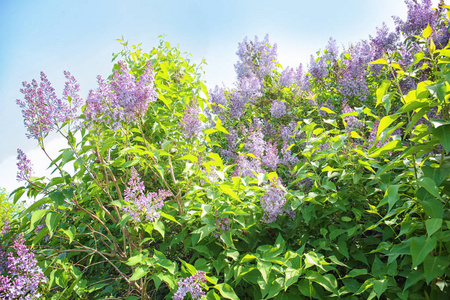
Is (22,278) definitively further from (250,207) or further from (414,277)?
(414,277)

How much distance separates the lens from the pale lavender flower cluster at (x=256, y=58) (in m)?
5.74

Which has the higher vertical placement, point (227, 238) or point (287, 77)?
point (287, 77)

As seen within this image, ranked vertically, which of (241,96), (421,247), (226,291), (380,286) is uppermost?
(241,96)

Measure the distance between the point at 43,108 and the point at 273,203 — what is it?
1814mm

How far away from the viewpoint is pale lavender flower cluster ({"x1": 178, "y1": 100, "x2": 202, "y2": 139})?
104 inches

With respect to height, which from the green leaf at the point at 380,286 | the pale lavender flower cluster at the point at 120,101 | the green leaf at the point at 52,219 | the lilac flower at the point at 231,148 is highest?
the pale lavender flower cluster at the point at 120,101

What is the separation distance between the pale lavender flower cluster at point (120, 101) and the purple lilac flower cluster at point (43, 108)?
0.19 meters

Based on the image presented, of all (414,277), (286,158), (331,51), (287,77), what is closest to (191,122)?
(286,158)

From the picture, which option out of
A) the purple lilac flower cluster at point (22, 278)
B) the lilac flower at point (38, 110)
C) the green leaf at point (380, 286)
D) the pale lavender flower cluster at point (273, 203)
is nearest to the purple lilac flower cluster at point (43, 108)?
the lilac flower at point (38, 110)

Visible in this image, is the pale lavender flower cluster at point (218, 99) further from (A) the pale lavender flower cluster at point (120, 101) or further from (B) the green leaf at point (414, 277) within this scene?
(B) the green leaf at point (414, 277)

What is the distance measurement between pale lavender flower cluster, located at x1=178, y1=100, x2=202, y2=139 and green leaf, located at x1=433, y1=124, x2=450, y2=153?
1670mm

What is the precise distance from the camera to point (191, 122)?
2.67m

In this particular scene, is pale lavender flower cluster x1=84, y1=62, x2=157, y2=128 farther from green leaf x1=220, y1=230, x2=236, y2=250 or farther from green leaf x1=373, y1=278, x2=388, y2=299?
green leaf x1=373, y1=278, x2=388, y2=299

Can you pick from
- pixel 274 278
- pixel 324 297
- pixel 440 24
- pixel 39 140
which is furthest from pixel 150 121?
pixel 440 24
